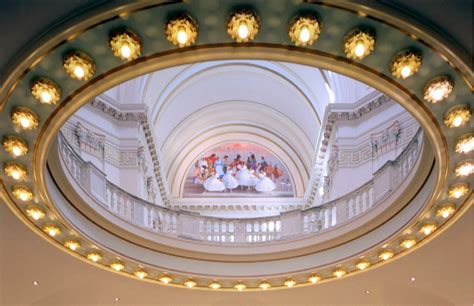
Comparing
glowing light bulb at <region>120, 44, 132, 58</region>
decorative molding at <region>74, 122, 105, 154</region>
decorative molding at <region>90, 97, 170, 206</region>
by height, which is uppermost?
decorative molding at <region>90, 97, 170, 206</region>

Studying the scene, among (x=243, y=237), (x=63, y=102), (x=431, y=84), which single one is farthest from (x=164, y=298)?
(x=431, y=84)

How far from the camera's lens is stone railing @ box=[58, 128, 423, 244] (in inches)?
405

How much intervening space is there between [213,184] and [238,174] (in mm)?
1152

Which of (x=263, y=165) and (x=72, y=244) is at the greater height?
(x=263, y=165)

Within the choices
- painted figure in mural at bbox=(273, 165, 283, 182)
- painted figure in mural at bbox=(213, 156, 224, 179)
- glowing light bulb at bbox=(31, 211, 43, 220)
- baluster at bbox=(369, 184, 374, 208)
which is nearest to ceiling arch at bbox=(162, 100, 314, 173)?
painted figure in mural at bbox=(273, 165, 283, 182)

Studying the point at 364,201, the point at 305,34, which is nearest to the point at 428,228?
the point at 364,201

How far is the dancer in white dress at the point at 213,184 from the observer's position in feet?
79.3

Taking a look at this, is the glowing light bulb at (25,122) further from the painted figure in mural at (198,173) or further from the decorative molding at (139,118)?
the painted figure in mural at (198,173)

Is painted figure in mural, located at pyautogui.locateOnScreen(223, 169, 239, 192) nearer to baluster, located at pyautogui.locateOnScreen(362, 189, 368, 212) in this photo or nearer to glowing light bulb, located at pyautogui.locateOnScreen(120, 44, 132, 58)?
baluster, located at pyautogui.locateOnScreen(362, 189, 368, 212)

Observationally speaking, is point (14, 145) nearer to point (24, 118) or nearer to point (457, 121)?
point (24, 118)

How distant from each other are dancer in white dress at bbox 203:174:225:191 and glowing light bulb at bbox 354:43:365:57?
744 inches

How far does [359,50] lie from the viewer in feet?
17.9

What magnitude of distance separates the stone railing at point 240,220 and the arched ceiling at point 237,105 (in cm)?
413

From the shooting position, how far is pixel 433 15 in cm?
513
